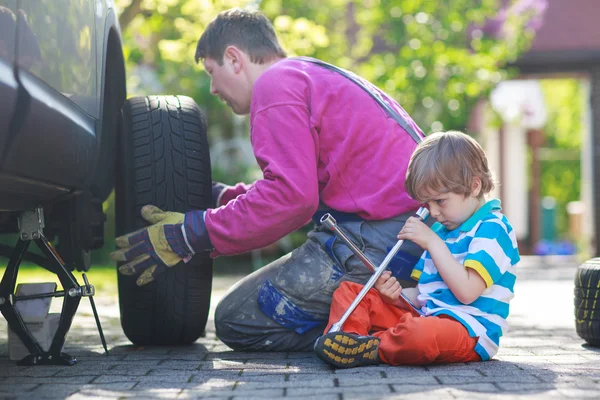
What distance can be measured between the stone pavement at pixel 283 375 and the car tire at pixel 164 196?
0.10m

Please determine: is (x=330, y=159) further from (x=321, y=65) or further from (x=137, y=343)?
(x=137, y=343)

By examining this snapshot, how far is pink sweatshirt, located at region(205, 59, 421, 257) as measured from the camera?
118 inches

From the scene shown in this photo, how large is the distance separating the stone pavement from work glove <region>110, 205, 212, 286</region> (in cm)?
30

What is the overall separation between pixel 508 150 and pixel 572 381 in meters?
18.0

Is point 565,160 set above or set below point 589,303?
above

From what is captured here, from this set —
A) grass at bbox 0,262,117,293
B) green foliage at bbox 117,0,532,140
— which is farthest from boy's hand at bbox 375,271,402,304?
green foliage at bbox 117,0,532,140

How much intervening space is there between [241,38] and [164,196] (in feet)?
2.42

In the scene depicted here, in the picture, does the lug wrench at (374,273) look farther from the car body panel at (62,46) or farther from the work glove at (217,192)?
the work glove at (217,192)

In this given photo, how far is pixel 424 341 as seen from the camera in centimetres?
271

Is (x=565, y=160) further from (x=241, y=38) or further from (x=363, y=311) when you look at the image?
(x=363, y=311)

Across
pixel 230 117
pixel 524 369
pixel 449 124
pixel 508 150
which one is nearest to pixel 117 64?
pixel 524 369

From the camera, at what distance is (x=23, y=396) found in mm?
→ 2271

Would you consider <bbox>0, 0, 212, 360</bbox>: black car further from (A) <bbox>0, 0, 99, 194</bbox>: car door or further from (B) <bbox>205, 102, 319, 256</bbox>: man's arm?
(B) <bbox>205, 102, 319, 256</bbox>: man's arm

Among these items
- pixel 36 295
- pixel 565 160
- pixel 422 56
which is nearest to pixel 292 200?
pixel 36 295
